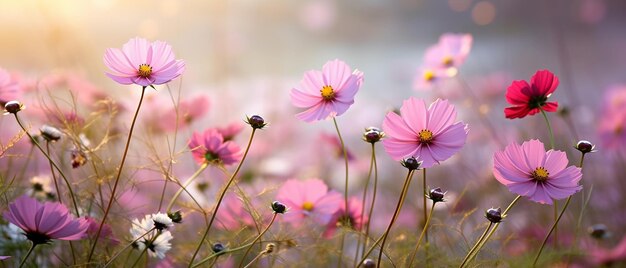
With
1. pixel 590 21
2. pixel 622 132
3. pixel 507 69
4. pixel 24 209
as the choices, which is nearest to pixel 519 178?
pixel 24 209

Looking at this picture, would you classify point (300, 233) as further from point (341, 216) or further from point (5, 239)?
point (5, 239)

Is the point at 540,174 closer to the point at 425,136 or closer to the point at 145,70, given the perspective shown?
the point at 425,136

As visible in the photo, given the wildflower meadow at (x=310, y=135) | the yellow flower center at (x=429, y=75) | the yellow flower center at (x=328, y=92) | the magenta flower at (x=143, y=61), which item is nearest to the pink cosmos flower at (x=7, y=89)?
the wildflower meadow at (x=310, y=135)

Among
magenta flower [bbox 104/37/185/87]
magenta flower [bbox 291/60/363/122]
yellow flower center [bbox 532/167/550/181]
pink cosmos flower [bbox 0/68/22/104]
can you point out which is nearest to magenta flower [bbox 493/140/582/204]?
yellow flower center [bbox 532/167/550/181]

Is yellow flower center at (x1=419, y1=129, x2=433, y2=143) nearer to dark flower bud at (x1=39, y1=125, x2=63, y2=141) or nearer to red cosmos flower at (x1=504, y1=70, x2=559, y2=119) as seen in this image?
red cosmos flower at (x1=504, y1=70, x2=559, y2=119)

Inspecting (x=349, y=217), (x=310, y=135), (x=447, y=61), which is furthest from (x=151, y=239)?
(x=310, y=135)
